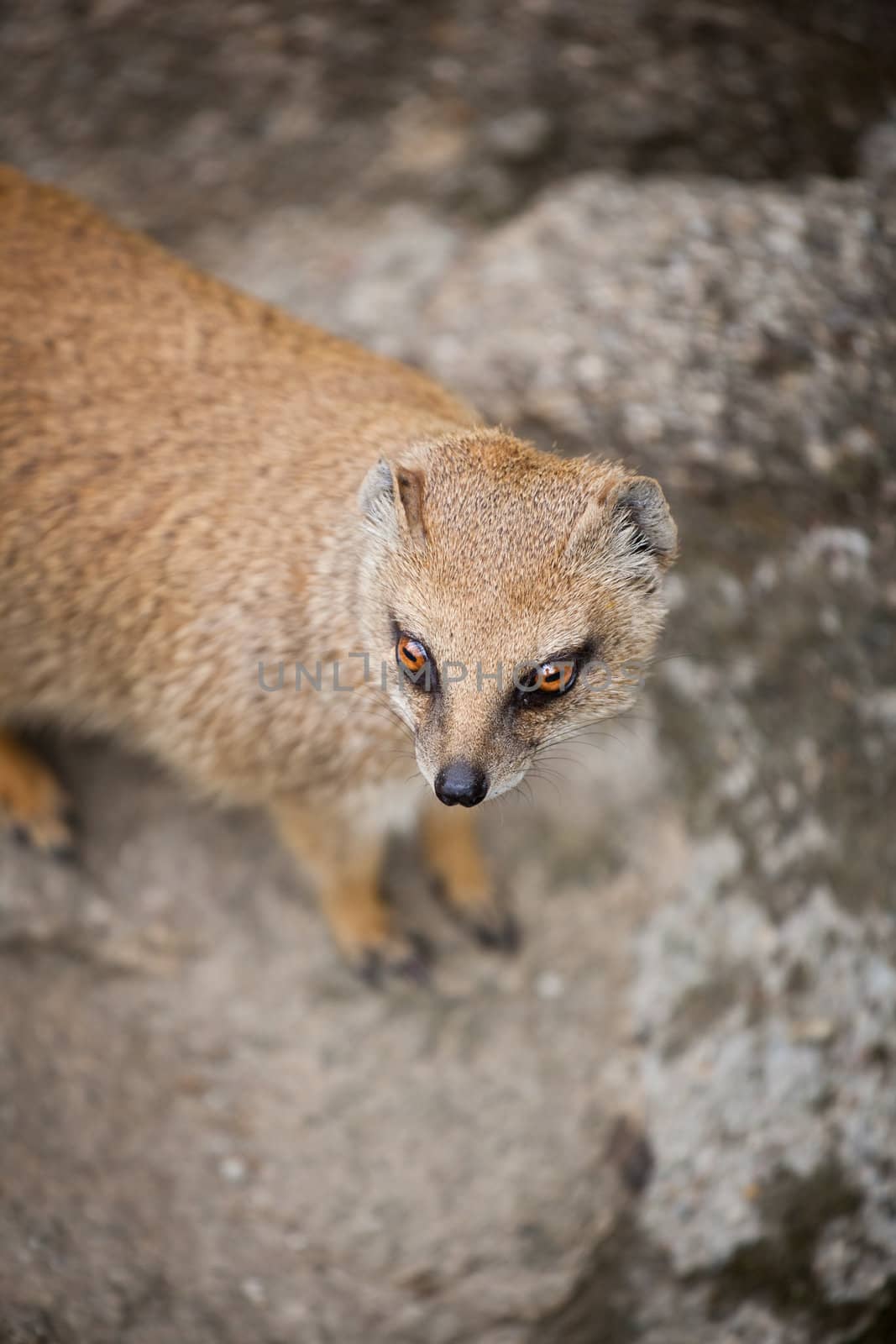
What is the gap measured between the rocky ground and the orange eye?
1284mm

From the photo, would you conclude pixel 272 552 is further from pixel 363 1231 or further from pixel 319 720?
pixel 363 1231

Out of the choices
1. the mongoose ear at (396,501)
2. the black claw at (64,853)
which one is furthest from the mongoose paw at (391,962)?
the mongoose ear at (396,501)

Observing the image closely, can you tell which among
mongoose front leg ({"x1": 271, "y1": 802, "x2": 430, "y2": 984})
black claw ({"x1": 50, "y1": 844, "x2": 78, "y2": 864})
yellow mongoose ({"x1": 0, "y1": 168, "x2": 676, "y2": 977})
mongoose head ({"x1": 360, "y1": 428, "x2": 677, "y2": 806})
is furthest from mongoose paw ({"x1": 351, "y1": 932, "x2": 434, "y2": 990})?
mongoose head ({"x1": 360, "y1": 428, "x2": 677, "y2": 806})

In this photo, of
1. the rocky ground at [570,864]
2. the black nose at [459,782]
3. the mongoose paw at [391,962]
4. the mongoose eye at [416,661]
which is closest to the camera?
the black nose at [459,782]

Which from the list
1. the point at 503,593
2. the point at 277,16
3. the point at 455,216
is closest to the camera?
the point at 503,593

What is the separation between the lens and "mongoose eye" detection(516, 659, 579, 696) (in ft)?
8.07

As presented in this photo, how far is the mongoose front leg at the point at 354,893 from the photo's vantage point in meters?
3.47

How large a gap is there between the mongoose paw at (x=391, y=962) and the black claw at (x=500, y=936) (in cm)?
20

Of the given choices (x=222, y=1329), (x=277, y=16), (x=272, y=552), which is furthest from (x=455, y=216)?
(x=222, y=1329)

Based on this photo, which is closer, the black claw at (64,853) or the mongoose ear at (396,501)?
the mongoose ear at (396,501)

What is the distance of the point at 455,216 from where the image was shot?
462cm

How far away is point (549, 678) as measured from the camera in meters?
2.51

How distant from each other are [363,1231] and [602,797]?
1.57 meters

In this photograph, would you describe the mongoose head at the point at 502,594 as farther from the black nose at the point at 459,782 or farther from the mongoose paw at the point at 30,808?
the mongoose paw at the point at 30,808
